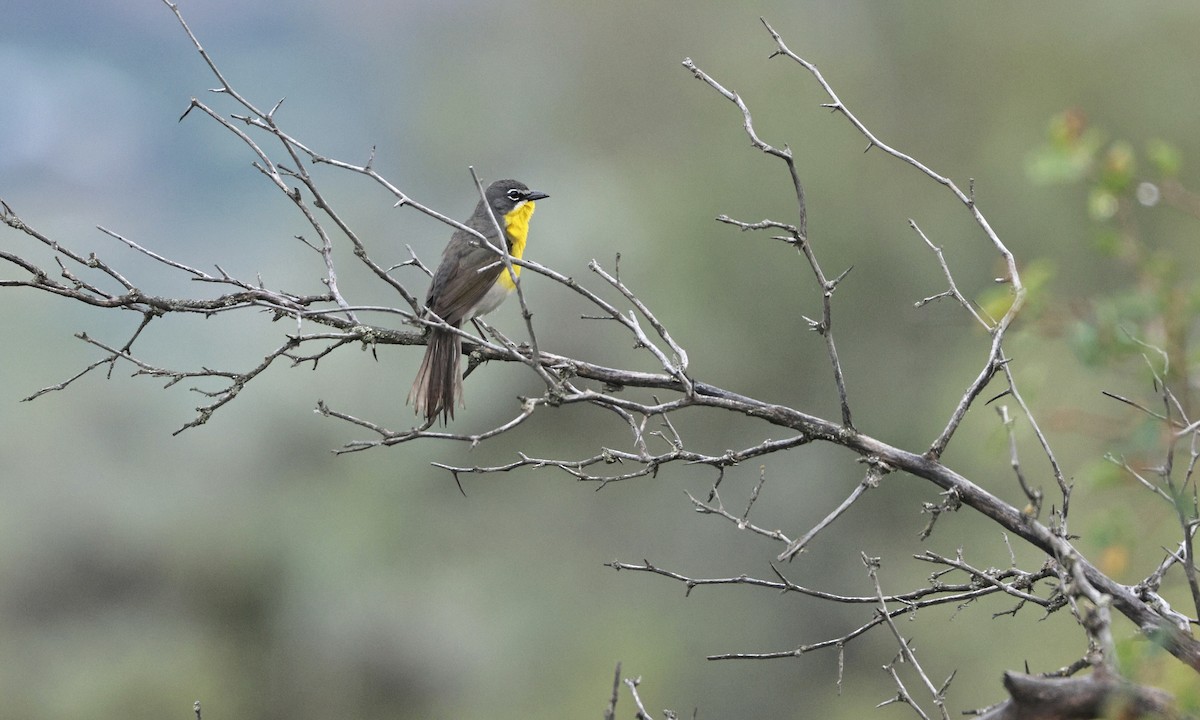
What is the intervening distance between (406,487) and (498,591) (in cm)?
495

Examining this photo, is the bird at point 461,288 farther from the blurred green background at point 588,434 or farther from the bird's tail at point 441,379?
the blurred green background at point 588,434

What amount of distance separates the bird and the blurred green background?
55.3 ft

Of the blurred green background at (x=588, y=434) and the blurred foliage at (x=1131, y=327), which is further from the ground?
the blurred green background at (x=588, y=434)

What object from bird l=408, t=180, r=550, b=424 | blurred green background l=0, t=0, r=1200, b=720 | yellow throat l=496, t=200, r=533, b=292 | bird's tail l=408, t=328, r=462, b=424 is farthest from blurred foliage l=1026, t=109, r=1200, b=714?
blurred green background l=0, t=0, r=1200, b=720

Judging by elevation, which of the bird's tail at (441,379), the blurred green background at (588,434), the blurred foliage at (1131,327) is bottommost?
the blurred foliage at (1131,327)

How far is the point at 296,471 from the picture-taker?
36281 mm

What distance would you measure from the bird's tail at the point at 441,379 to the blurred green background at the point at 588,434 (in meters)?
19.2

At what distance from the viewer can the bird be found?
5.50m

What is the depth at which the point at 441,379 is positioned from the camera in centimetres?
562

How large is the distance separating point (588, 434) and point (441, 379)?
25.8 meters

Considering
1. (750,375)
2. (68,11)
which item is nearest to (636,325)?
(750,375)

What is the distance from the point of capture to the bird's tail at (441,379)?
5.45 m

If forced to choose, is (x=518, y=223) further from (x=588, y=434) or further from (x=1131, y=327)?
(x=588, y=434)

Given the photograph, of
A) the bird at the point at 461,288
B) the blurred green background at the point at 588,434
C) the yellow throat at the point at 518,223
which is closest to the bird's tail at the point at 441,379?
the bird at the point at 461,288
